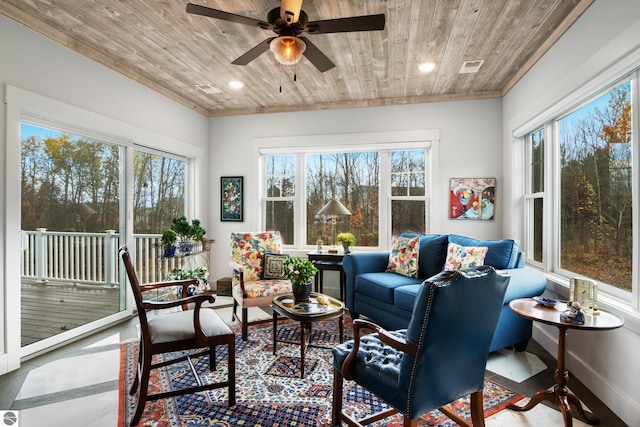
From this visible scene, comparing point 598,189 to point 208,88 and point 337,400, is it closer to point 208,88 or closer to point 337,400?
point 337,400

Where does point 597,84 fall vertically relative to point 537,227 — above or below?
above

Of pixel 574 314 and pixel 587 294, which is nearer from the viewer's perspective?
pixel 574 314

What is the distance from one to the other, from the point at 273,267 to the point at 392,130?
2.44m

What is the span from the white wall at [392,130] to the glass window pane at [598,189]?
4.19 feet

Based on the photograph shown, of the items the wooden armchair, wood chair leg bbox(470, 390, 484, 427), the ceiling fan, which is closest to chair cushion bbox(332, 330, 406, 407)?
wood chair leg bbox(470, 390, 484, 427)

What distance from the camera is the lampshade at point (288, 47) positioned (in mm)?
2320

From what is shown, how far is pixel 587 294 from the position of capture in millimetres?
1979

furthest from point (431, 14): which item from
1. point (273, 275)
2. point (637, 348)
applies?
point (273, 275)

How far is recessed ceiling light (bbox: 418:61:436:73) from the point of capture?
132 inches

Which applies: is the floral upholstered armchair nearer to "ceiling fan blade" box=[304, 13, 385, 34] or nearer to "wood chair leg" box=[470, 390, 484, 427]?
"wood chair leg" box=[470, 390, 484, 427]

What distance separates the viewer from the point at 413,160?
15.1ft

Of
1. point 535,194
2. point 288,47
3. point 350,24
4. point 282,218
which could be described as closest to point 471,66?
point 535,194

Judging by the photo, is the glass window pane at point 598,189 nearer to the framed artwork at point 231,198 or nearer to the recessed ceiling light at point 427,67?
the recessed ceiling light at point 427,67

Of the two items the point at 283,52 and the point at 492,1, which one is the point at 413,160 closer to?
the point at 492,1
